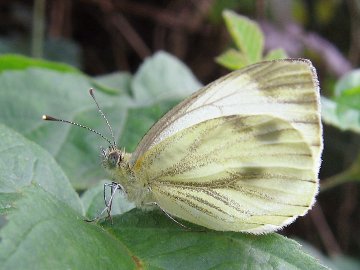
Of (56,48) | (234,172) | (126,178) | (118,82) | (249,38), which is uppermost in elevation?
(249,38)

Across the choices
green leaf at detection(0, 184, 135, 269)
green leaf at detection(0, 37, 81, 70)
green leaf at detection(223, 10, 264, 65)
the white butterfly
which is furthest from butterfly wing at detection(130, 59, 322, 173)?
green leaf at detection(0, 37, 81, 70)

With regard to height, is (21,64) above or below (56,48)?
above

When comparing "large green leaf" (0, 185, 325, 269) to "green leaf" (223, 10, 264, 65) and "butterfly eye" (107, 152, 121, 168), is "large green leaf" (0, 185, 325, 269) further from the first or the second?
"green leaf" (223, 10, 264, 65)

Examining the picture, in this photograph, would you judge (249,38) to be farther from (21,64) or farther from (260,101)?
(21,64)

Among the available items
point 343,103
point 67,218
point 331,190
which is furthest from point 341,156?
point 67,218

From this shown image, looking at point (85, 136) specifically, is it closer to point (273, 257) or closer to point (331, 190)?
point (273, 257)

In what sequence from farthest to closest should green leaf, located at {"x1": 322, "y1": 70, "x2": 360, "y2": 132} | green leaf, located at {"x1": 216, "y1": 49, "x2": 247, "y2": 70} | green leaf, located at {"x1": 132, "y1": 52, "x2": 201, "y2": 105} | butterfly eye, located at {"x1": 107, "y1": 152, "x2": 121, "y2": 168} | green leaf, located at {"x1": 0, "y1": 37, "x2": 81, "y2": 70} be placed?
1. green leaf, located at {"x1": 0, "y1": 37, "x2": 81, "y2": 70}
2. green leaf, located at {"x1": 132, "y1": 52, "x2": 201, "y2": 105}
3. green leaf, located at {"x1": 216, "y1": 49, "x2": 247, "y2": 70}
4. green leaf, located at {"x1": 322, "y1": 70, "x2": 360, "y2": 132}
5. butterfly eye, located at {"x1": 107, "y1": 152, "x2": 121, "y2": 168}

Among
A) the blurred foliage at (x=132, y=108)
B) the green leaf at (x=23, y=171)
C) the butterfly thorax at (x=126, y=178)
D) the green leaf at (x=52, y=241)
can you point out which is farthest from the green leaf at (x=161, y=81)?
the green leaf at (x=52, y=241)

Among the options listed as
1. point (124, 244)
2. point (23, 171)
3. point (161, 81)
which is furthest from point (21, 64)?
point (124, 244)
